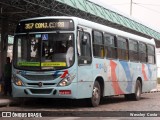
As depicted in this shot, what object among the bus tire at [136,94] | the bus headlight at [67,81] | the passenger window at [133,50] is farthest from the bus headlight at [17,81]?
the bus tire at [136,94]

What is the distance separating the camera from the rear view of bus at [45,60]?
14180mm

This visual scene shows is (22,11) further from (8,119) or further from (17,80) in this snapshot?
(8,119)

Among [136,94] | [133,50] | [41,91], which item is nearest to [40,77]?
[41,91]

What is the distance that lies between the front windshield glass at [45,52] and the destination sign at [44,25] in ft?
0.70

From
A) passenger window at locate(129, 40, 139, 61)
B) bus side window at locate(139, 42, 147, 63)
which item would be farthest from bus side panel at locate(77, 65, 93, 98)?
bus side window at locate(139, 42, 147, 63)

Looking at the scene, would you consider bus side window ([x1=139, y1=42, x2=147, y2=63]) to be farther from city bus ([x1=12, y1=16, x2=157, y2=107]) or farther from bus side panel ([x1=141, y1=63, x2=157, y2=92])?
city bus ([x1=12, y1=16, x2=157, y2=107])

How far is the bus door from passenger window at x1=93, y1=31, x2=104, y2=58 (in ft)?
1.50

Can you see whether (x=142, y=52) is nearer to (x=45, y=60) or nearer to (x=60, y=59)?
(x=60, y=59)

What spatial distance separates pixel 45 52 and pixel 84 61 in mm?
1343

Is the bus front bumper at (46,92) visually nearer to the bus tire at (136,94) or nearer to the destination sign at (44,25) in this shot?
Result: the destination sign at (44,25)

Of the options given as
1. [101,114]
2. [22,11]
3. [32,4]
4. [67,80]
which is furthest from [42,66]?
[22,11]

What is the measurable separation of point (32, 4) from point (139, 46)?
5528 millimetres

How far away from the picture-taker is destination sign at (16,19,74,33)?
14539mm

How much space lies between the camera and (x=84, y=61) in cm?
1475
